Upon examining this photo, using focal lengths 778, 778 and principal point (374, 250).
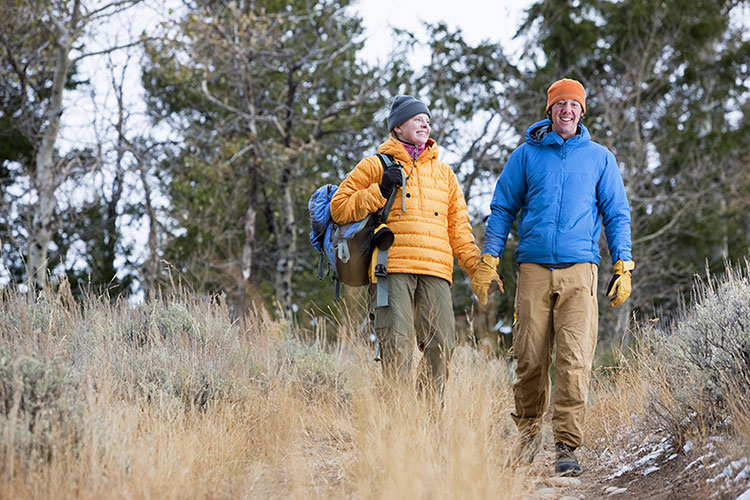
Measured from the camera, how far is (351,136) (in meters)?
15.4

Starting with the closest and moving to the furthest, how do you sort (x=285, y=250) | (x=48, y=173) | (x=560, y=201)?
(x=560, y=201) → (x=48, y=173) → (x=285, y=250)

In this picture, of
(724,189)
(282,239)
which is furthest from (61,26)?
(724,189)

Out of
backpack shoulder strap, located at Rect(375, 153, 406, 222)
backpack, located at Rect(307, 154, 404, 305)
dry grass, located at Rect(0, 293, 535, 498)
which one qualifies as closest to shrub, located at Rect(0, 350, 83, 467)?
dry grass, located at Rect(0, 293, 535, 498)

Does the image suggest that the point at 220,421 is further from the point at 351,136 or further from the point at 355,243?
the point at 351,136

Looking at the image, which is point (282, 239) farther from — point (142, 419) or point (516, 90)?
point (142, 419)

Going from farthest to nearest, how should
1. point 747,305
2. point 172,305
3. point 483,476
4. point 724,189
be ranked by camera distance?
point 724,189 < point 172,305 < point 747,305 < point 483,476

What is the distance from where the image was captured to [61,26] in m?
11.5

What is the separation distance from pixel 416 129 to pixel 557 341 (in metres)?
1.53

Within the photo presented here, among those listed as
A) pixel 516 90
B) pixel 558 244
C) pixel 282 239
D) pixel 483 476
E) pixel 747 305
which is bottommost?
pixel 483 476

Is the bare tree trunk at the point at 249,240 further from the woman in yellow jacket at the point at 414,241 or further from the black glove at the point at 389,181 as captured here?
the black glove at the point at 389,181

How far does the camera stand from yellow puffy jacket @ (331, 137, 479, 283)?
461 centimetres

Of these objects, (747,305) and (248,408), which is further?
(248,408)

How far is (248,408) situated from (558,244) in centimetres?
216

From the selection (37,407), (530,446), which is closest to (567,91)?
(530,446)
